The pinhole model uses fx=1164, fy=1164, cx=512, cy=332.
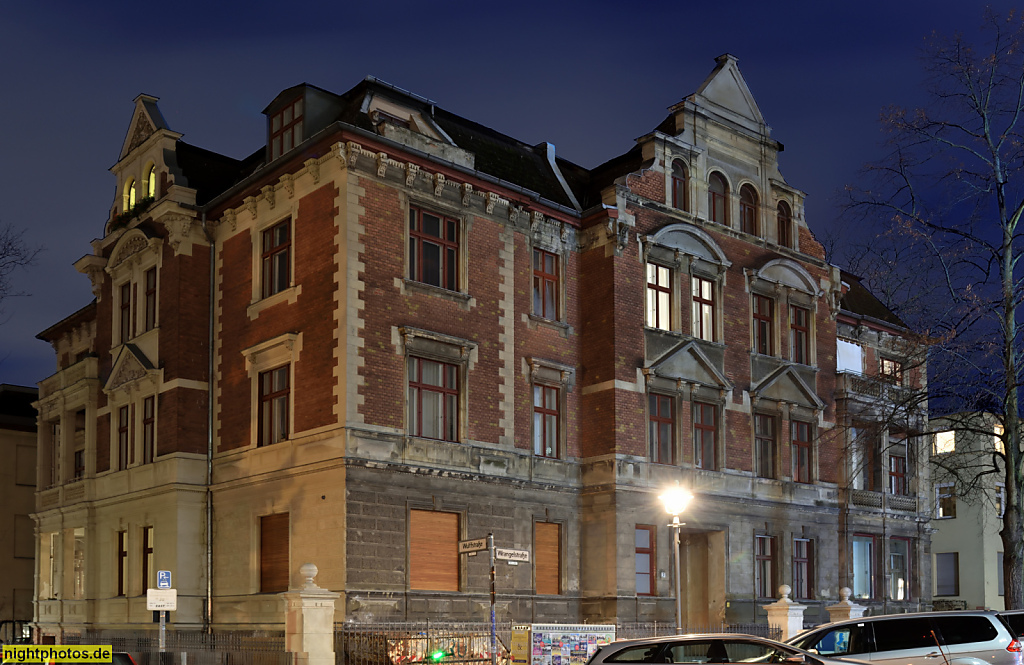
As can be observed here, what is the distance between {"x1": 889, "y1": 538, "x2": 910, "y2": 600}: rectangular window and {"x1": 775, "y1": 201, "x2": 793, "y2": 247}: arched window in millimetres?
11500

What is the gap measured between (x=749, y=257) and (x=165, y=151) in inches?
736

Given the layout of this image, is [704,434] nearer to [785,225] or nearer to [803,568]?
[803,568]

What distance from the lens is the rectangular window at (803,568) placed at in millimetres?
37875

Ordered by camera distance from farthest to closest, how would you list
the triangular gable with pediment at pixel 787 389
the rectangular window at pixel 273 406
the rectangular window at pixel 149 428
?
the triangular gable with pediment at pixel 787 389, the rectangular window at pixel 149 428, the rectangular window at pixel 273 406

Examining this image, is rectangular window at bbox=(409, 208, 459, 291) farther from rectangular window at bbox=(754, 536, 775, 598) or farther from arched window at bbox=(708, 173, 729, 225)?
rectangular window at bbox=(754, 536, 775, 598)

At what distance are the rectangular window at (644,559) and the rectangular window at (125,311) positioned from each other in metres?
16.8

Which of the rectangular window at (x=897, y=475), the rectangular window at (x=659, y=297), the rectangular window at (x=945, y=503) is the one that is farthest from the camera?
the rectangular window at (x=945, y=503)

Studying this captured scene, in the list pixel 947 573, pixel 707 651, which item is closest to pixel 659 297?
pixel 707 651

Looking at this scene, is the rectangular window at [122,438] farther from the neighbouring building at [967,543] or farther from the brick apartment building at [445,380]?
the neighbouring building at [967,543]

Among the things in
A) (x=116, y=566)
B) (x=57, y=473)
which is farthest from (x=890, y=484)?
(x=57, y=473)

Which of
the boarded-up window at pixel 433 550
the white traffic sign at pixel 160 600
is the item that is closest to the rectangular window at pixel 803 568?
the boarded-up window at pixel 433 550

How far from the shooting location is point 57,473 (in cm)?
4003

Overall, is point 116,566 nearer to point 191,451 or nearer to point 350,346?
point 191,451

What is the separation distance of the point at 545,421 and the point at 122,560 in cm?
1347
